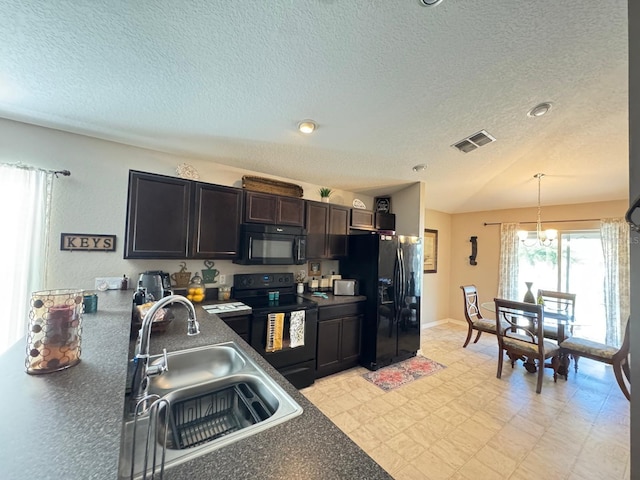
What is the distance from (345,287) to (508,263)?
3.45 metres

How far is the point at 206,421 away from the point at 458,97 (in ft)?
9.61

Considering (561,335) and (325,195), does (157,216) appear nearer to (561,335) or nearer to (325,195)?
(325,195)

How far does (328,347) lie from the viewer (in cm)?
301

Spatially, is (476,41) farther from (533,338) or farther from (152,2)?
(533,338)

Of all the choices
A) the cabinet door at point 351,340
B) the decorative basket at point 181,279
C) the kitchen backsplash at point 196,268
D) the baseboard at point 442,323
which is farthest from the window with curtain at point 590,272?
the decorative basket at point 181,279

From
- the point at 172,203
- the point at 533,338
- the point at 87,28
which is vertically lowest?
the point at 533,338

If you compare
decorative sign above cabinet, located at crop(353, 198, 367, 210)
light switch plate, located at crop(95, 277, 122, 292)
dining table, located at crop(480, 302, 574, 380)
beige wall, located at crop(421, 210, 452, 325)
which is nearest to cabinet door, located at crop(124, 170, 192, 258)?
light switch plate, located at crop(95, 277, 122, 292)

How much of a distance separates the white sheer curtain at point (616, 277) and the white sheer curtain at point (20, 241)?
272 inches

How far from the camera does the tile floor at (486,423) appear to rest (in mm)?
1831

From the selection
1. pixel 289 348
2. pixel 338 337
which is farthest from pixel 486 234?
pixel 289 348

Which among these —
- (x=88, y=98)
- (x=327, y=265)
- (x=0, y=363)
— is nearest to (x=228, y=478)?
(x=0, y=363)

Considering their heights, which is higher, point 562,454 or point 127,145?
point 127,145

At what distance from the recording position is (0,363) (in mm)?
868

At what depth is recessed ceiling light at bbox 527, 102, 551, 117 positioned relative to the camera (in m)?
2.43
